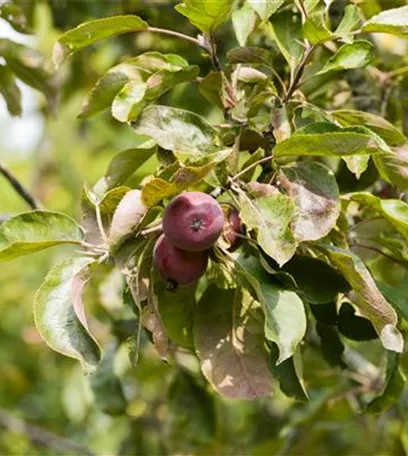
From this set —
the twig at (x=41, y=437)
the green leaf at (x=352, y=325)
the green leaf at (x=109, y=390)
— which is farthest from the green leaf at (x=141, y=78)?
the twig at (x=41, y=437)

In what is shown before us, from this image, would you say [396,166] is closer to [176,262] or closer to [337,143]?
[337,143]

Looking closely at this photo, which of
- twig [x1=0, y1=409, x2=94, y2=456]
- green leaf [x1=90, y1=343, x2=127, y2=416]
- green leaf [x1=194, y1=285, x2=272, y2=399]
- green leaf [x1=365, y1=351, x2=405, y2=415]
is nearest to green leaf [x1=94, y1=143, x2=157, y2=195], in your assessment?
green leaf [x1=194, y1=285, x2=272, y2=399]

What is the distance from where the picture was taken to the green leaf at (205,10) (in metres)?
1.08

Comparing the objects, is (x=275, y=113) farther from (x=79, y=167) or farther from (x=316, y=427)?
(x=79, y=167)

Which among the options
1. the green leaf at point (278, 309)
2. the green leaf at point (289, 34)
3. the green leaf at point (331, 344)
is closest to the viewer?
the green leaf at point (278, 309)

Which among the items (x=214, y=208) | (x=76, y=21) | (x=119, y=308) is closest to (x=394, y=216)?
(x=214, y=208)

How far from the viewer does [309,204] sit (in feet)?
3.48

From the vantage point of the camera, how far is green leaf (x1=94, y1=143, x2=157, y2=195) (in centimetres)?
120

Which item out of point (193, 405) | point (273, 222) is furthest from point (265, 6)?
point (193, 405)

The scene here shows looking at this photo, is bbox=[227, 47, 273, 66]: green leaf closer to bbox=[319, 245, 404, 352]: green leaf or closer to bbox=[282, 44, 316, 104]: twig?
bbox=[282, 44, 316, 104]: twig

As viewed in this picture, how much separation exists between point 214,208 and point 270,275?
10cm

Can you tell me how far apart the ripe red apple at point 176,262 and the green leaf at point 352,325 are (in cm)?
22

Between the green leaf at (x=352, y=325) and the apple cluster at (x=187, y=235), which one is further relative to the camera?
the green leaf at (x=352, y=325)

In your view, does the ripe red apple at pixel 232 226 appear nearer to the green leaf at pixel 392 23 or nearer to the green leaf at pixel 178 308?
the green leaf at pixel 178 308
